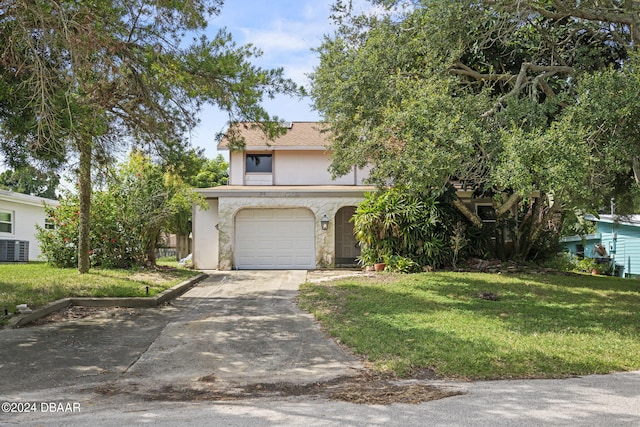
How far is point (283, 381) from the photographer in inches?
232

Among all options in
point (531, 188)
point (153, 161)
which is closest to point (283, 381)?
point (531, 188)

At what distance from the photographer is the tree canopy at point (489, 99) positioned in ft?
27.6

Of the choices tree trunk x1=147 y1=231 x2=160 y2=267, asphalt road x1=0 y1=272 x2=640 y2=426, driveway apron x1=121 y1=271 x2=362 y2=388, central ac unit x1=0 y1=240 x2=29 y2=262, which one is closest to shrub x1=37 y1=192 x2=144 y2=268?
tree trunk x1=147 y1=231 x2=160 y2=267

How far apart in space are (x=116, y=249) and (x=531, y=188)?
11.9 metres

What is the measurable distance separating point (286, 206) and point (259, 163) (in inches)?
116

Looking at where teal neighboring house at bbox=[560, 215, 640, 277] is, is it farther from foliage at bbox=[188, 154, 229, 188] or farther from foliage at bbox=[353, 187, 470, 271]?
foliage at bbox=[188, 154, 229, 188]

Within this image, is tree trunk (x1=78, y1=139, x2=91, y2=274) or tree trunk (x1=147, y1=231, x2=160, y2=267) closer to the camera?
tree trunk (x1=78, y1=139, x2=91, y2=274)

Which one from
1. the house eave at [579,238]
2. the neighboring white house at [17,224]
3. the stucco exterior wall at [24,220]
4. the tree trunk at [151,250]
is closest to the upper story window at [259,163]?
the tree trunk at [151,250]

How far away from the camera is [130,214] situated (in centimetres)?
1509

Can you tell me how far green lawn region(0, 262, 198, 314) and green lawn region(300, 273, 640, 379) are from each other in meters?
3.89

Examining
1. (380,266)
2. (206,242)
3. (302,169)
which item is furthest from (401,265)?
(206,242)

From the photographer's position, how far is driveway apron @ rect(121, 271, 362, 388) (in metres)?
6.13

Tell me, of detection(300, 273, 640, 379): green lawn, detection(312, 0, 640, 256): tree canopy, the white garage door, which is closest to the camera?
detection(300, 273, 640, 379): green lawn

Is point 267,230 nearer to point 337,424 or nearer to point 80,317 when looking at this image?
point 80,317
